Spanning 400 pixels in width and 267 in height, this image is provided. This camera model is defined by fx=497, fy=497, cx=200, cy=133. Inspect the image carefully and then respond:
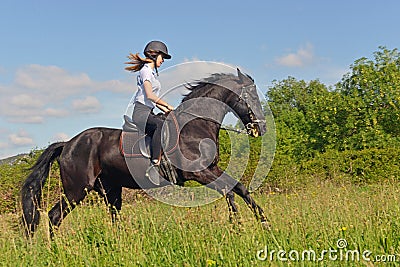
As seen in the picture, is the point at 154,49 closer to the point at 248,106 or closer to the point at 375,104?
the point at 248,106

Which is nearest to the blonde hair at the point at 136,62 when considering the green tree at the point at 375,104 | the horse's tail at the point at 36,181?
the horse's tail at the point at 36,181

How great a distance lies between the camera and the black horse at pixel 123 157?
794 cm

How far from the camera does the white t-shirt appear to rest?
7.40 metres

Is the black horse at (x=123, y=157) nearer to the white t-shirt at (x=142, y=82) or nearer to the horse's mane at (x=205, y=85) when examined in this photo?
the horse's mane at (x=205, y=85)

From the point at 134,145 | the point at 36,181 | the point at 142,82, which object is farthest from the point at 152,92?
the point at 36,181

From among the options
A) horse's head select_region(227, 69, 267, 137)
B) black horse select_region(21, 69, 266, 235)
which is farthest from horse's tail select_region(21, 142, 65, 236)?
horse's head select_region(227, 69, 267, 137)

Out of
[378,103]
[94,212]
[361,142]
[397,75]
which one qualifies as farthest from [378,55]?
[94,212]

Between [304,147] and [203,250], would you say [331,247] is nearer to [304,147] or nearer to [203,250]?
[203,250]

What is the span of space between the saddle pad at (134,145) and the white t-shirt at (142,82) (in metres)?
0.63

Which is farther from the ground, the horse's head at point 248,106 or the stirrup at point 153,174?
the horse's head at point 248,106

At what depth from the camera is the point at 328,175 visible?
15.2 m

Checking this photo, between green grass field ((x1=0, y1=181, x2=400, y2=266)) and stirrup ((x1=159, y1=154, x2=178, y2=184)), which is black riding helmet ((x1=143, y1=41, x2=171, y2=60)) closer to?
stirrup ((x1=159, y1=154, x2=178, y2=184))

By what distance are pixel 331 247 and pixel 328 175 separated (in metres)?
10.5

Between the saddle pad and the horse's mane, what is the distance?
3.28 ft
